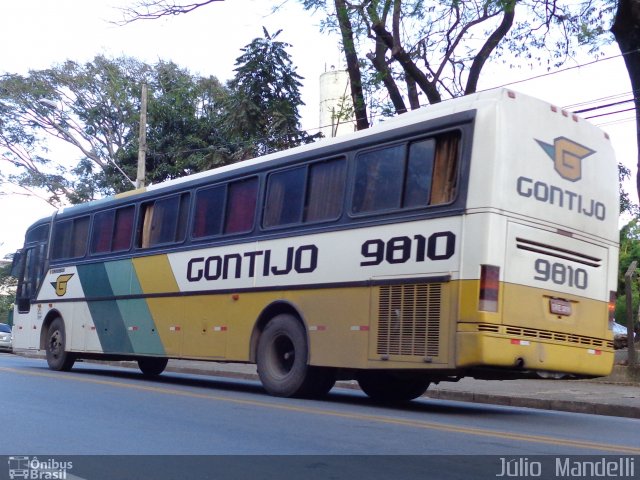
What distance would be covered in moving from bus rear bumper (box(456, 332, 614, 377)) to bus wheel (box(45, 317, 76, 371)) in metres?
9.96

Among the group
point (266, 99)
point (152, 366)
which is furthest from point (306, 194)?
point (266, 99)

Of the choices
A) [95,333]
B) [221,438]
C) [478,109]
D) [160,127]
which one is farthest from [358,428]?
[160,127]

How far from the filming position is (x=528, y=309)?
32.2ft

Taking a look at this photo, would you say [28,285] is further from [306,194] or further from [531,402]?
[531,402]

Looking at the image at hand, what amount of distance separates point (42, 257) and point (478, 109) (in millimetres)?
11377

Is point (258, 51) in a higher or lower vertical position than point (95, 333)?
higher

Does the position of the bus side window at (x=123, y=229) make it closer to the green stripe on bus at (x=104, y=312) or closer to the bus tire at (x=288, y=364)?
the green stripe on bus at (x=104, y=312)

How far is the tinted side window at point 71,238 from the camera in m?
17.0

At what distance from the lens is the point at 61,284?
17.4 m

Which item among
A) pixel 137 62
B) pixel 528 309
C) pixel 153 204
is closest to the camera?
pixel 528 309

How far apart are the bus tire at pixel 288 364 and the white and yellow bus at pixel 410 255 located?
0.02 m

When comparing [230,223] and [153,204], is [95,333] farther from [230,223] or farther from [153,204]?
[230,223]

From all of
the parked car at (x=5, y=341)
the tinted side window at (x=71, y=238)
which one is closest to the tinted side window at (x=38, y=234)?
the tinted side window at (x=71, y=238)

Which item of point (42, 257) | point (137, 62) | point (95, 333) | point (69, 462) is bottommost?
point (69, 462)
